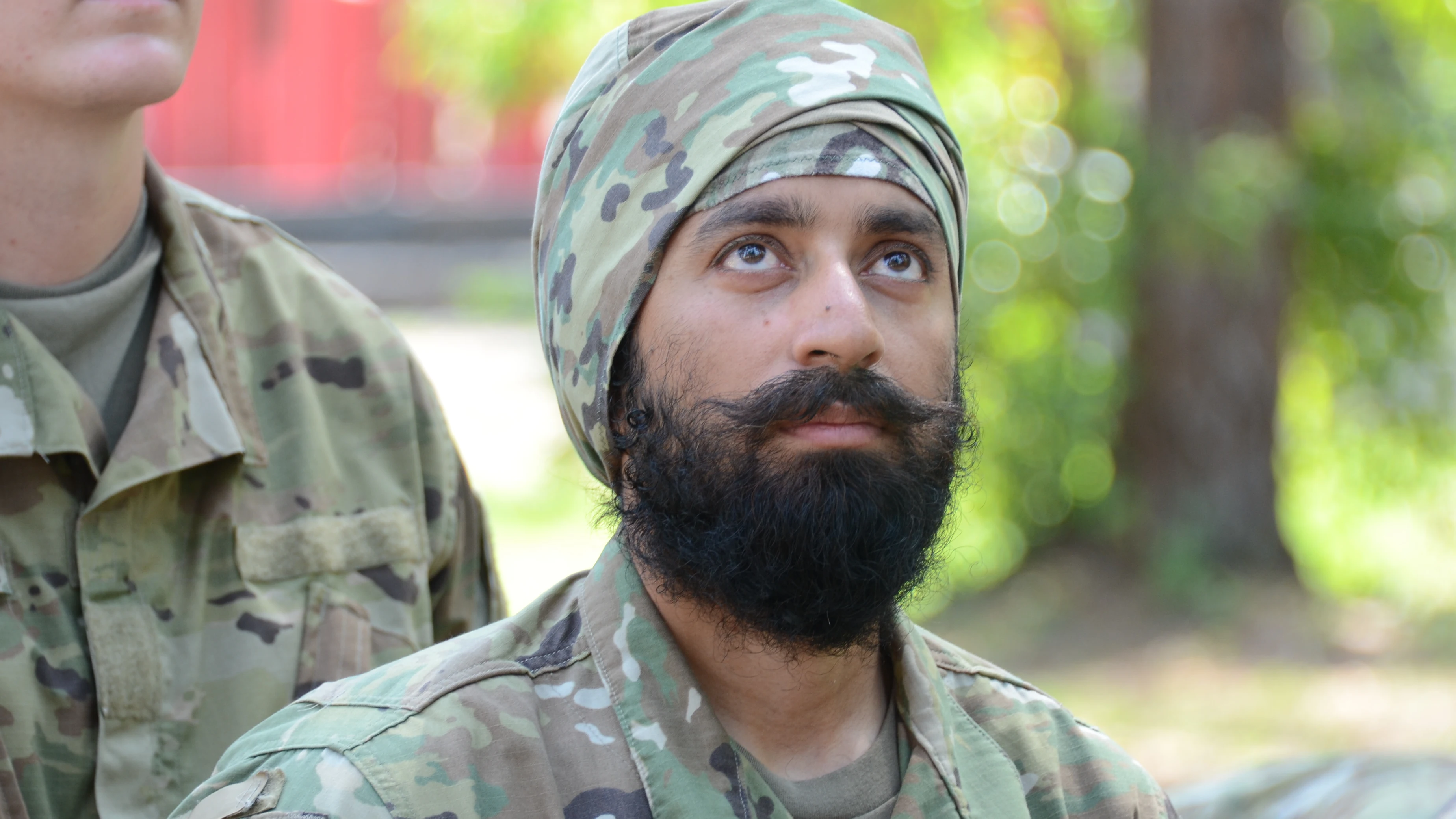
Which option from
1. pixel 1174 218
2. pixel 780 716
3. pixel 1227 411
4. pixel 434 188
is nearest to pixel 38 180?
pixel 780 716

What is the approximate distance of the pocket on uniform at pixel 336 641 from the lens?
2730 millimetres

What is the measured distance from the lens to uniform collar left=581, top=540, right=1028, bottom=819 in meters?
1.95

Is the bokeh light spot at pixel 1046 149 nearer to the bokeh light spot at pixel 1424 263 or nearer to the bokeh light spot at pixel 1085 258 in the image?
the bokeh light spot at pixel 1085 258

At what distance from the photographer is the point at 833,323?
6.61ft

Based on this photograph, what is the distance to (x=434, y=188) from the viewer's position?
1794 centimetres

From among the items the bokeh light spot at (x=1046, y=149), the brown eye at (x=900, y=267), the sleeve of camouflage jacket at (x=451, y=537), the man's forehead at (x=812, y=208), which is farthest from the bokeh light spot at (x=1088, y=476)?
the man's forehead at (x=812, y=208)

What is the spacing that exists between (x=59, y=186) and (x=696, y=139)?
121cm

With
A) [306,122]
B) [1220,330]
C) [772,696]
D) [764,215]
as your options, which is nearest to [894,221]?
[764,215]

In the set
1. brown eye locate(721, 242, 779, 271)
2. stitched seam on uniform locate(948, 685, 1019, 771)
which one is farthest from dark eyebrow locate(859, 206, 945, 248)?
stitched seam on uniform locate(948, 685, 1019, 771)

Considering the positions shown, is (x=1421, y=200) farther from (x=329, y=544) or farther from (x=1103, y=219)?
(x=329, y=544)

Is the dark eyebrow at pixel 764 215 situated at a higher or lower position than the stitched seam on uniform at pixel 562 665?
higher

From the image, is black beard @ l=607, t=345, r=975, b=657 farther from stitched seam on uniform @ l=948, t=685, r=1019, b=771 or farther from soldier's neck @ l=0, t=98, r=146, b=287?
soldier's neck @ l=0, t=98, r=146, b=287

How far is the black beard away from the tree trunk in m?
5.87

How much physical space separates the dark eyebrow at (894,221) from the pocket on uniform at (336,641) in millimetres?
1310
